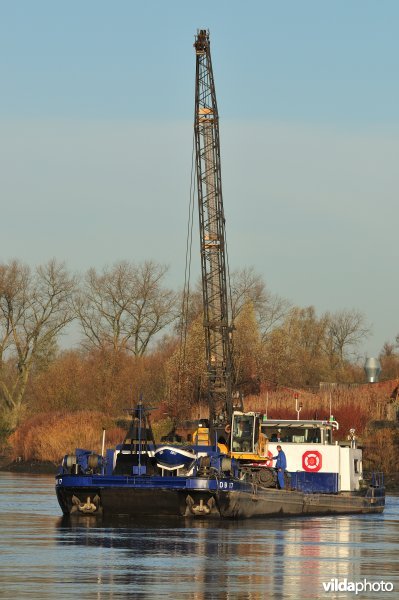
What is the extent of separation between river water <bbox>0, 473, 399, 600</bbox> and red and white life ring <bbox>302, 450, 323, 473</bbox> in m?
4.29

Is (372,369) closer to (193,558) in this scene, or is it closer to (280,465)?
(280,465)

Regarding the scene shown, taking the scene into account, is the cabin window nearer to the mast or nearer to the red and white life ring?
the red and white life ring

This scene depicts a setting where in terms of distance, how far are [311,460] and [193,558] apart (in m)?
19.9

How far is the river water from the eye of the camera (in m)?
26.0

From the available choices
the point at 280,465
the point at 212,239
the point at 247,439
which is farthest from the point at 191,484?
the point at 212,239

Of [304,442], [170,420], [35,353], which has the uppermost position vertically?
[35,353]

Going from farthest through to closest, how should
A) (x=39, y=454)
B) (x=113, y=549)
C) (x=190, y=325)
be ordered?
(x=190, y=325)
(x=39, y=454)
(x=113, y=549)

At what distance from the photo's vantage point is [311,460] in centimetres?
5103

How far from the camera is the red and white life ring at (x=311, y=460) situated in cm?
5100

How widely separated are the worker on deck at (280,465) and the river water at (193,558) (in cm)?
133

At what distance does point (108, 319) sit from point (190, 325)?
9.16 meters

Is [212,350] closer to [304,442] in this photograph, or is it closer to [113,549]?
[304,442]

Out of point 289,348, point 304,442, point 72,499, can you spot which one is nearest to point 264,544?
point 72,499

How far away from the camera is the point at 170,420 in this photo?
9881 centimetres
